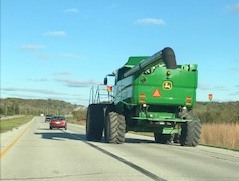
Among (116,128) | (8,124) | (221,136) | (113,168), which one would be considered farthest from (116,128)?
(8,124)

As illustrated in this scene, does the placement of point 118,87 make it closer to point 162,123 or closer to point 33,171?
point 162,123

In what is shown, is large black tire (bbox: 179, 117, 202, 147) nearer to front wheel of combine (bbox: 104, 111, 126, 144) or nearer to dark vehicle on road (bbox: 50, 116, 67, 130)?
front wheel of combine (bbox: 104, 111, 126, 144)

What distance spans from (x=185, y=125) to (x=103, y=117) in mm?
5045

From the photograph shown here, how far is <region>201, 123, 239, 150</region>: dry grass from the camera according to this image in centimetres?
2708

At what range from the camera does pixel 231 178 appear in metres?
12.4

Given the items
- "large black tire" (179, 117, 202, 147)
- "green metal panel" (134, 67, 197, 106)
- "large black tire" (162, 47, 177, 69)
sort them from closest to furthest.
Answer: "large black tire" (162, 47, 177, 69)
"green metal panel" (134, 67, 197, 106)
"large black tire" (179, 117, 202, 147)

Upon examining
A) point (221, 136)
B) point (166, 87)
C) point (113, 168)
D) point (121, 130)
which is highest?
point (166, 87)

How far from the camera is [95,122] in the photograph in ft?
94.1

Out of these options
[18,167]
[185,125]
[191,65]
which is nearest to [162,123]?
[185,125]

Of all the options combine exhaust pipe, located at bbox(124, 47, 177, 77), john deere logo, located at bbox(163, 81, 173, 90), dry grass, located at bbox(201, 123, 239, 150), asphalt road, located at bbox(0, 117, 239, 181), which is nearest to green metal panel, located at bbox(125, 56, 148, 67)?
john deere logo, located at bbox(163, 81, 173, 90)

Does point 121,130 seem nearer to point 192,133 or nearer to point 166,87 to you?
point 166,87

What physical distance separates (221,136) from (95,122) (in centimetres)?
748

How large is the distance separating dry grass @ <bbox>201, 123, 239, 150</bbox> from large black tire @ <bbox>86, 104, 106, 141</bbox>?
6.12 m

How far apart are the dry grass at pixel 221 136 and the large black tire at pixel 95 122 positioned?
20.1 ft
